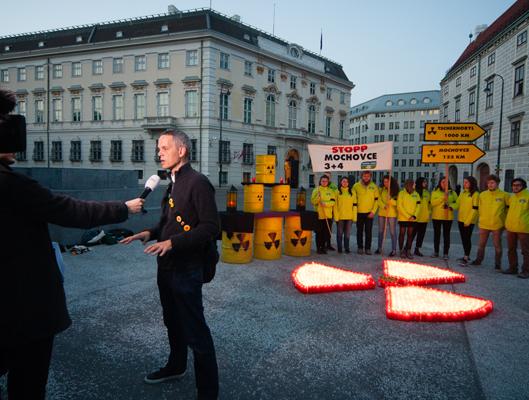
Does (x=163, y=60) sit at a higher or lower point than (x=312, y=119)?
higher

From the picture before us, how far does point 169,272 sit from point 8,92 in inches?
61.5

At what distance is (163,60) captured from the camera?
3484 cm

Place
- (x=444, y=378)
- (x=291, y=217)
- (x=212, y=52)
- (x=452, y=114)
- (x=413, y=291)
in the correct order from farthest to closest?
(x=452, y=114) → (x=212, y=52) → (x=291, y=217) → (x=413, y=291) → (x=444, y=378)

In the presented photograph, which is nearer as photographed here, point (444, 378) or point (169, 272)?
point (169, 272)

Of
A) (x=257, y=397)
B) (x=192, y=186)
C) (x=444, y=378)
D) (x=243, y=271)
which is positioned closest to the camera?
(x=192, y=186)

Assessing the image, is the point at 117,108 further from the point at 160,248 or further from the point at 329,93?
the point at 160,248

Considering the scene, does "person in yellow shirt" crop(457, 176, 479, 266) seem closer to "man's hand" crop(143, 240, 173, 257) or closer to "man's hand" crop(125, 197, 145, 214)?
"man's hand" crop(143, 240, 173, 257)

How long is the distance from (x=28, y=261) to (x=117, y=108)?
38825 mm

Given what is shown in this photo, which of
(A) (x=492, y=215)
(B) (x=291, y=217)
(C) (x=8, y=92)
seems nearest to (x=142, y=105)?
(B) (x=291, y=217)

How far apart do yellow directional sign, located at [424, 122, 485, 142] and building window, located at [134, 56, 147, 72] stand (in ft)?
109

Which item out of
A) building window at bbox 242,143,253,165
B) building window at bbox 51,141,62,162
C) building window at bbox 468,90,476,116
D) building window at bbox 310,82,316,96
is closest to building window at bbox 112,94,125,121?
building window at bbox 51,141,62,162

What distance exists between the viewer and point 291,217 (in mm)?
8344

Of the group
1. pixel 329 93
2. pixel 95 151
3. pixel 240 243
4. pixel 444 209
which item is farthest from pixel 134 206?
pixel 329 93

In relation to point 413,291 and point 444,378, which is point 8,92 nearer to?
point 444,378
